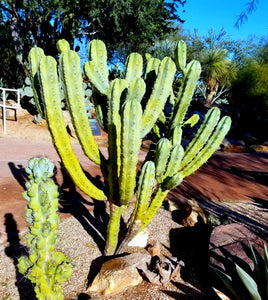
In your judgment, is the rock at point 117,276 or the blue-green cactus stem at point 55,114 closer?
the blue-green cactus stem at point 55,114

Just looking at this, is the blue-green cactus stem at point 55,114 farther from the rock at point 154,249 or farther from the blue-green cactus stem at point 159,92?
the rock at point 154,249

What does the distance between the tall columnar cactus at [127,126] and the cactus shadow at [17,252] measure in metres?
0.83

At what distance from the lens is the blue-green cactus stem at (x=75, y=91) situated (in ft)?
6.76

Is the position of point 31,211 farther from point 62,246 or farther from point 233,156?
point 233,156

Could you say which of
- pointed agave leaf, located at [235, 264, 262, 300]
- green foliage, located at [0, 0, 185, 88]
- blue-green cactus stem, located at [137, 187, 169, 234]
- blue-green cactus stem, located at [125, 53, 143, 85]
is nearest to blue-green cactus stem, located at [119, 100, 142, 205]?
blue-green cactus stem, located at [137, 187, 169, 234]

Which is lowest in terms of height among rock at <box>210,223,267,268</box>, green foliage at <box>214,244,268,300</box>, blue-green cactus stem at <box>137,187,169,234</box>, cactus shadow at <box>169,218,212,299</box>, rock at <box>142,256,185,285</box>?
cactus shadow at <box>169,218,212,299</box>

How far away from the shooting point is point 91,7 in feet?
30.5

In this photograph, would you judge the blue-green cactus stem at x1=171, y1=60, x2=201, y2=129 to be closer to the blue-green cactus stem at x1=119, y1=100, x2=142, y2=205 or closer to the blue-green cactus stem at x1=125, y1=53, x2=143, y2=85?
the blue-green cactus stem at x1=125, y1=53, x2=143, y2=85

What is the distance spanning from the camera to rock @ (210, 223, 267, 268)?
8.23ft

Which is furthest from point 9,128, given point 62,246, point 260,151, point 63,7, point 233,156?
point 260,151

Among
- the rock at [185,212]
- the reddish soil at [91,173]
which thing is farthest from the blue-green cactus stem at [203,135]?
the reddish soil at [91,173]

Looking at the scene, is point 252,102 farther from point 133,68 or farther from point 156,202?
point 156,202

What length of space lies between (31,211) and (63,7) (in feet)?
32.2

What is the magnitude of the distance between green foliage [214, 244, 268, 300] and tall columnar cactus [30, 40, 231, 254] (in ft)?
2.94
